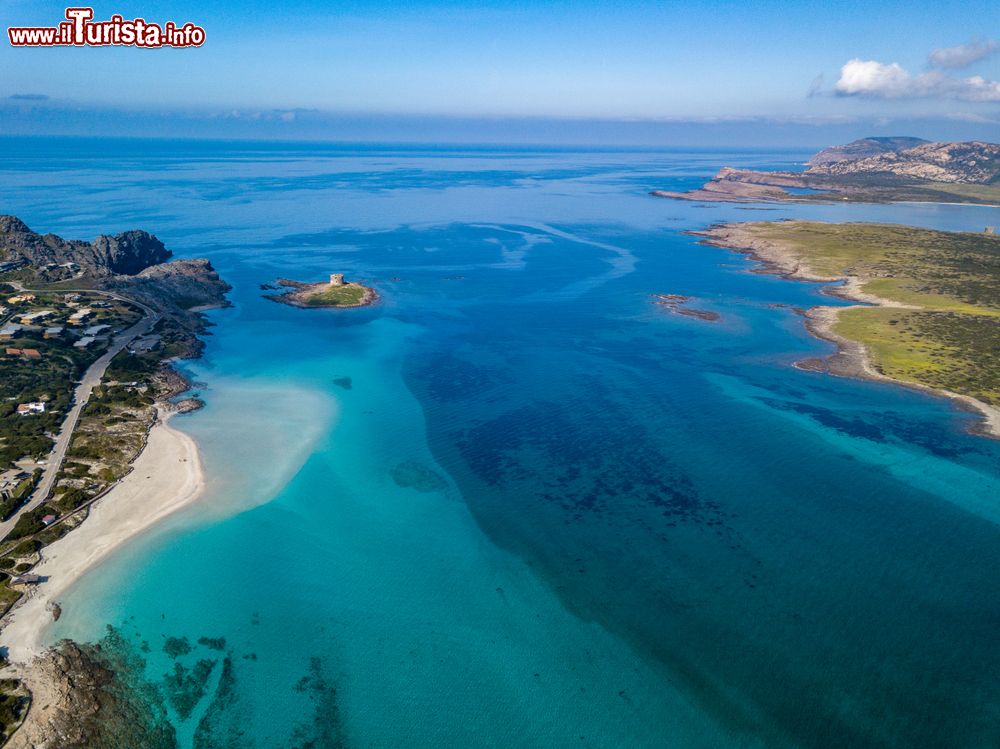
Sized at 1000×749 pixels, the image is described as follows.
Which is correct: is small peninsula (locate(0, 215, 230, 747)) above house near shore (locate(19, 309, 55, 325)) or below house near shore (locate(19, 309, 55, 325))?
below

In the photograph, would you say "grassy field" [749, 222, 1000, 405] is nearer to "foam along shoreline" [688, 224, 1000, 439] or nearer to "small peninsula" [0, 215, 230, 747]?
"foam along shoreline" [688, 224, 1000, 439]

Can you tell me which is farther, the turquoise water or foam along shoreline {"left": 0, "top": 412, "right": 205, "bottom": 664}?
foam along shoreline {"left": 0, "top": 412, "right": 205, "bottom": 664}

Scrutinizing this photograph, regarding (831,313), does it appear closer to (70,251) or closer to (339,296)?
(339,296)

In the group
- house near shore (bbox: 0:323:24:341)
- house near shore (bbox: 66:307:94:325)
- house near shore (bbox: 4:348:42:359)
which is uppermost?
house near shore (bbox: 66:307:94:325)

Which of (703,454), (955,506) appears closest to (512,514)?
(703,454)

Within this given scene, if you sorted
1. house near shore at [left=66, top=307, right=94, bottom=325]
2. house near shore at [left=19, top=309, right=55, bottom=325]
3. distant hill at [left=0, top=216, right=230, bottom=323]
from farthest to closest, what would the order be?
1. distant hill at [left=0, top=216, right=230, bottom=323]
2. house near shore at [left=66, top=307, right=94, bottom=325]
3. house near shore at [left=19, top=309, right=55, bottom=325]

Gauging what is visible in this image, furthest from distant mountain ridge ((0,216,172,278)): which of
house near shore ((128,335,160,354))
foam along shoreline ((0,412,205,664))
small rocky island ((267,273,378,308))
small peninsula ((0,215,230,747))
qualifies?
foam along shoreline ((0,412,205,664))

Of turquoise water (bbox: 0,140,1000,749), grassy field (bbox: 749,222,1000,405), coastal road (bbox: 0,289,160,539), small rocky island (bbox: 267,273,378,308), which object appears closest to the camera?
turquoise water (bbox: 0,140,1000,749)
